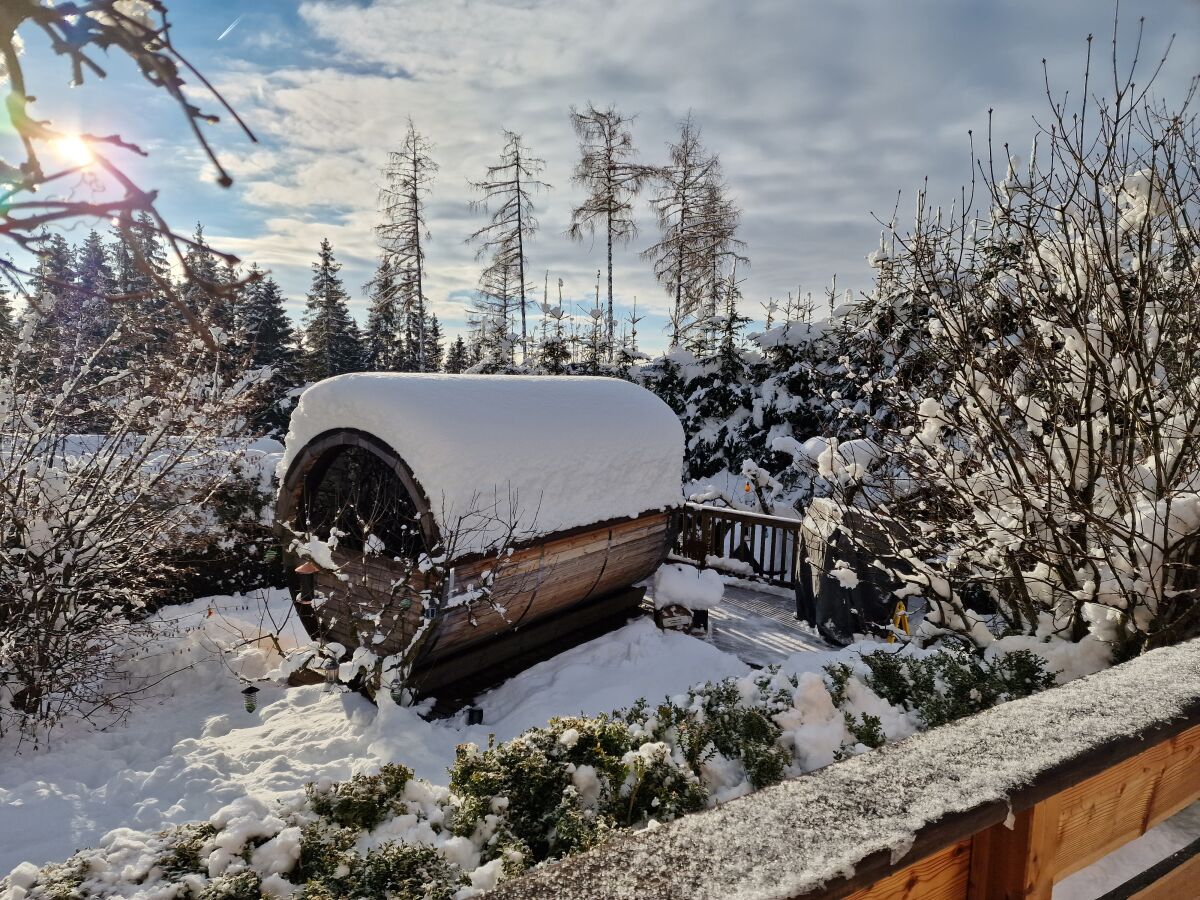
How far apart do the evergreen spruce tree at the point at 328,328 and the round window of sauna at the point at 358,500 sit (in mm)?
21578

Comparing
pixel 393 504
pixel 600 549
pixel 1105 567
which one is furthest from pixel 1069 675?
pixel 393 504

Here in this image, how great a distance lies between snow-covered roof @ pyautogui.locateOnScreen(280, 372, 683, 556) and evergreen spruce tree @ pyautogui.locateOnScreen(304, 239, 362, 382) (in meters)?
22.4

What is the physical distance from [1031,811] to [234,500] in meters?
9.59

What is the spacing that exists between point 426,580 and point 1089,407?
4474 mm

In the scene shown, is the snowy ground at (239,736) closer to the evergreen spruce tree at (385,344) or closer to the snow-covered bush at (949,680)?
the snow-covered bush at (949,680)

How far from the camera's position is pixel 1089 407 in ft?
11.1

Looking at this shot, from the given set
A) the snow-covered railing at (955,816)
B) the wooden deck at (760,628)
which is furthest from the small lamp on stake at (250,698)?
the snow-covered railing at (955,816)

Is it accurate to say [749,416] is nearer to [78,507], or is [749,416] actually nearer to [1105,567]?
[1105,567]

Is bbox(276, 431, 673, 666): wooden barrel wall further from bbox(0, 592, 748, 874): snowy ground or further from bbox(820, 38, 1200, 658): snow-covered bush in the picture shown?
bbox(820, 38, 1200, 658): snow-covered bush

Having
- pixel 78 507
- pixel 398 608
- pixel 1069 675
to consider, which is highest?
pixel 78 507

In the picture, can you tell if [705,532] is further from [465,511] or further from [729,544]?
[465,511]

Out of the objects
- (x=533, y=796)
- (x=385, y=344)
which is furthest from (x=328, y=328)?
(x=533, y=796)

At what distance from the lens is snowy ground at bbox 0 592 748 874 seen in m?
4.00

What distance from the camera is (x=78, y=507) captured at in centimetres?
529
